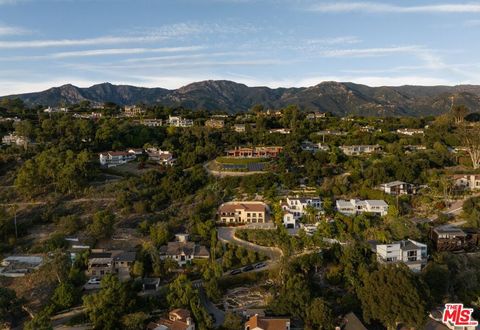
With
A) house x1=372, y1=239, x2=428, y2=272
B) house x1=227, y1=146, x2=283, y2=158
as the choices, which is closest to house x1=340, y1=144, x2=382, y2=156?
house x1=227, y1=146, x2=283, y2=158

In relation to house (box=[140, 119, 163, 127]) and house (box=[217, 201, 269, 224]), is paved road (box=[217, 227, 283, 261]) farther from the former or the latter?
house (box=[140, 119, 163, 127])

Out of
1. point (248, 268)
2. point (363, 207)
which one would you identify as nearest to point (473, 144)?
point (363, 207)

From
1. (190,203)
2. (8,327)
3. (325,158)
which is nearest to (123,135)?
(190,203)

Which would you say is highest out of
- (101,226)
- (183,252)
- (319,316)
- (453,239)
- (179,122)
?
(179,122)

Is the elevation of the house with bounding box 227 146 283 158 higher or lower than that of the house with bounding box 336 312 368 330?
higher

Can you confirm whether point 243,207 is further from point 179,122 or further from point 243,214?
point 179,122

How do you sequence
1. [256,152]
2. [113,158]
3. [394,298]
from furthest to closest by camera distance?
[256,152] → [113,158] → [394,298]
